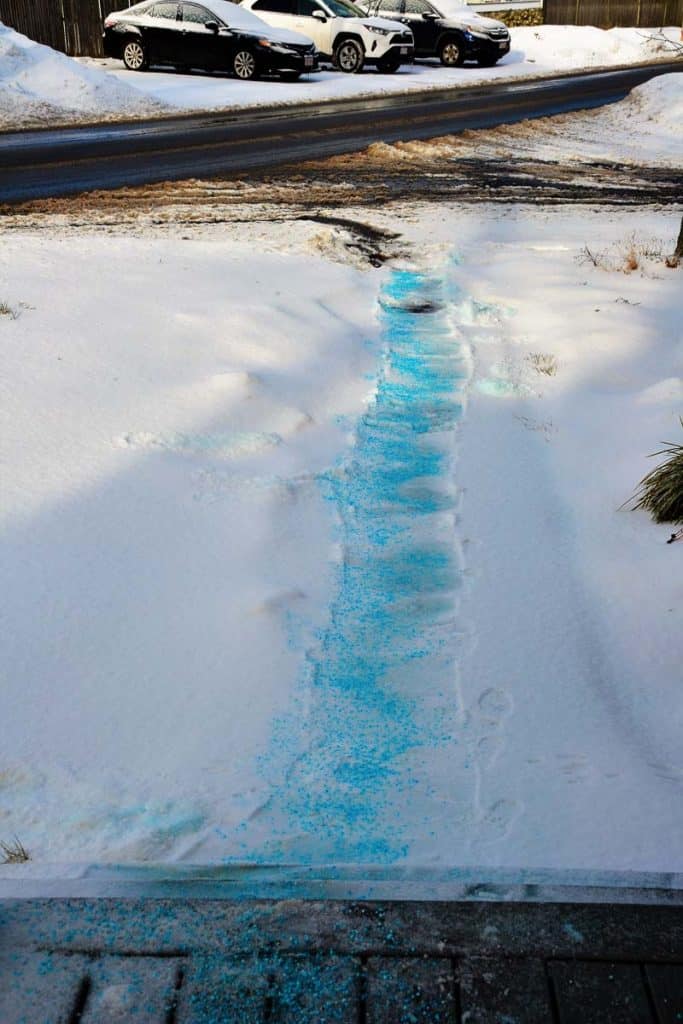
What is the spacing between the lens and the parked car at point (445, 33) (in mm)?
28062

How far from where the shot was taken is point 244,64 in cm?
2194

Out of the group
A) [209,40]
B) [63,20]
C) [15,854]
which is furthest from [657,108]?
[15,854]

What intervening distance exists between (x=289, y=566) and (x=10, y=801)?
164 centimetres

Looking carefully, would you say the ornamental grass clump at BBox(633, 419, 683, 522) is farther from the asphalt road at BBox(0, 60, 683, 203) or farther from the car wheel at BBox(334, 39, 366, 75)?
the car wheel at BBox(334, 39, 366, 75)

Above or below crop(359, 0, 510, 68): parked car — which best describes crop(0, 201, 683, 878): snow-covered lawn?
below

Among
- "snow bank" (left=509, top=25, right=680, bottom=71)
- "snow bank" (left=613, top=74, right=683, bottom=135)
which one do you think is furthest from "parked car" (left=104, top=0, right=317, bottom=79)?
"snow bank" (left=509, top=25, right=680, bottom=71)

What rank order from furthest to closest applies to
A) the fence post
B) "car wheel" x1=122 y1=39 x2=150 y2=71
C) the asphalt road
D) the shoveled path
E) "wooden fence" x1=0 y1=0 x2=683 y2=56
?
the fence post < "wooden fence" x1=0 y1=0 x2=683 y2=56 < "car wheel" x1=122 y1=39 x2=150 y2=71 < the asphalt road < the shoveled path

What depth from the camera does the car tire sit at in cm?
2512

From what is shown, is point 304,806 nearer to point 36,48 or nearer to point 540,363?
point 540,363

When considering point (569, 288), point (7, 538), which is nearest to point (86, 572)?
point (7, 538)

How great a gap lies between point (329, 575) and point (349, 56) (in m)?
23.3

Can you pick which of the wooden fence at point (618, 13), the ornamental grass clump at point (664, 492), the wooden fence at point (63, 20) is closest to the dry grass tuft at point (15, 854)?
the ornamental grass clump at point (664, 492)

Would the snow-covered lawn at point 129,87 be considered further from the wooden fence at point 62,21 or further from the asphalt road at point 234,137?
the wooden fence at point 62,21

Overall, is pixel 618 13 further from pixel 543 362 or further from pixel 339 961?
pixel 339 961
